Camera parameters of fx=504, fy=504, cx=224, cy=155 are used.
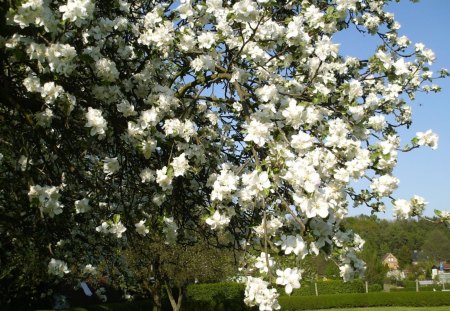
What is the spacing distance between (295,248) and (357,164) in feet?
2.55


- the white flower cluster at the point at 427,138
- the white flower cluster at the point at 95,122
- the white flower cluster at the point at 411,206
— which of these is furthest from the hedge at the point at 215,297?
the white flower cluster at the point at 95,122

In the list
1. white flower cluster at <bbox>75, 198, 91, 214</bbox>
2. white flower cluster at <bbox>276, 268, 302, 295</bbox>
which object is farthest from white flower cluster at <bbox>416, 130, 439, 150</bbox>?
white flower cluster at <bbox>75, 198, 91, 214</bbox>

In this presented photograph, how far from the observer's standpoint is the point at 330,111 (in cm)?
417

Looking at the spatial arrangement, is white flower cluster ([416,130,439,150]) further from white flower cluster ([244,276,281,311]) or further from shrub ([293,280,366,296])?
shrub ([293,280,366,296])

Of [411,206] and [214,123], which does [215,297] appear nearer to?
[214,123]

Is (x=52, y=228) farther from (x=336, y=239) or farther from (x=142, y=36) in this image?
(x=336, y=239)

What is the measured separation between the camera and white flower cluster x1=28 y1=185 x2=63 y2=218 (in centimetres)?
386

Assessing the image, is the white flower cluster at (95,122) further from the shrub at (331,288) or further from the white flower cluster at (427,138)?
the shrub at (331,288)

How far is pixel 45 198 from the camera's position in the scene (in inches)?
154

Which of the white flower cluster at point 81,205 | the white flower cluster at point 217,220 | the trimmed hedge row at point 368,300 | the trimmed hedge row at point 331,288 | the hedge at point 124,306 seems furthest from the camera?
the trimmed hedge row at point 331,288

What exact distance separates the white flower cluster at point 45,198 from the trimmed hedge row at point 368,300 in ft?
89.2

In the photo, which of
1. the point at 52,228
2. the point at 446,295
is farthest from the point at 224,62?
the point at 446,295

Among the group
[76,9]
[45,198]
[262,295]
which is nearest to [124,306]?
[45,198]

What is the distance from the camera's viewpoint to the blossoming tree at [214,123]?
3.37m
